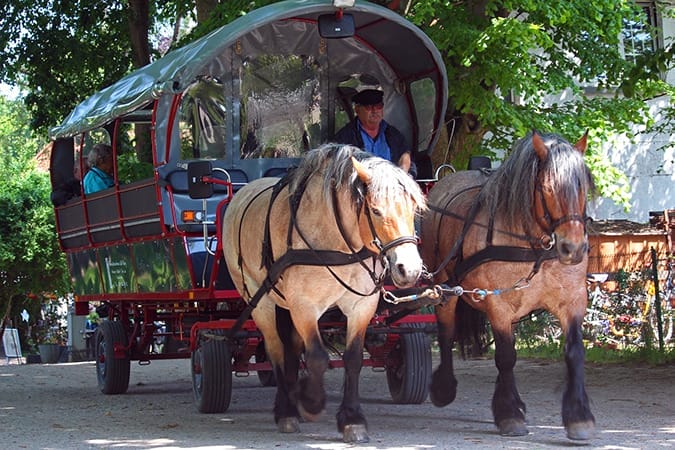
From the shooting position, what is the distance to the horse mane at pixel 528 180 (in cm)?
713

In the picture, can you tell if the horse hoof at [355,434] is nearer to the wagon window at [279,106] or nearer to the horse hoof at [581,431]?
the horse hoof at [581,431]

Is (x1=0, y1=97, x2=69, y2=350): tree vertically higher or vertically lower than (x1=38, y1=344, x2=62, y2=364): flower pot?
higher

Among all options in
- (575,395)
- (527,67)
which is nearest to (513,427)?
(575,395)

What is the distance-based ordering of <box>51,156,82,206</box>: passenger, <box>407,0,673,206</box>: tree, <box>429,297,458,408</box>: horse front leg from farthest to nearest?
<box>407,0,673,206</box>: tree → <box>51,156,82,206</box>: passenger → <box>429,297,458,408</box>: horse front leg

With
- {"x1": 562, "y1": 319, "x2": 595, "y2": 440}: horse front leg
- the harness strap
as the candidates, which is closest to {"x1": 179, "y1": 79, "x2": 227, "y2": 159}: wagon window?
the harness strap

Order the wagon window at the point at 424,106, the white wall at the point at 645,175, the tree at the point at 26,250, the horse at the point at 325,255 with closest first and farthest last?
the horse at the point at 325,255, the wagon window at the point at 424,106, the white wall at the point at 645,175, the tree at the point at 26,250

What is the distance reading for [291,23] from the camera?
32.2ft

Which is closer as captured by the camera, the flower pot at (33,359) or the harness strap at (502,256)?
the harness strap at (502,256)

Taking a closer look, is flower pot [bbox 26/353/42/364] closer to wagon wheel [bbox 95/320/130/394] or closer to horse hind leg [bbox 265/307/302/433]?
wagon wheel [bbox 95/320/130/394]

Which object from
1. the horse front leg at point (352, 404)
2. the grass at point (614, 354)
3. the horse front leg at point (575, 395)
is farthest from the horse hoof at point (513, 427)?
the grass at point (614, 354)

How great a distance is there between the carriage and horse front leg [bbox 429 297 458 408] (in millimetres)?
295

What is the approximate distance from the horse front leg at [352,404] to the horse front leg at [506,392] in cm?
89

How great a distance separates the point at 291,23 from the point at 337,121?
3.43ft

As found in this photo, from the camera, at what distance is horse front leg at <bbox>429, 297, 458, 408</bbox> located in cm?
871
